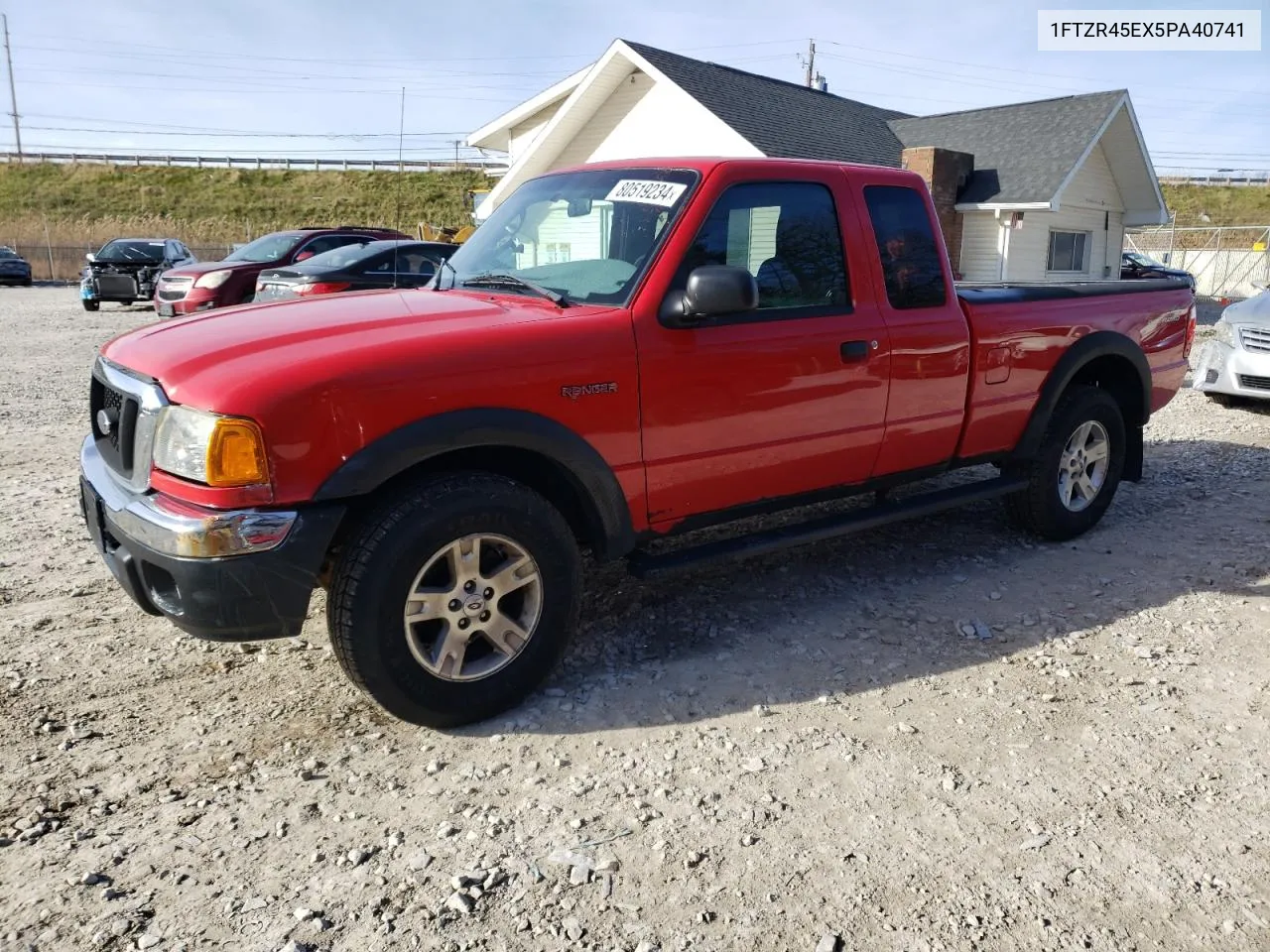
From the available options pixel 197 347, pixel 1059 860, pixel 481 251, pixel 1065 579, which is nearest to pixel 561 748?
pixel 1059 860

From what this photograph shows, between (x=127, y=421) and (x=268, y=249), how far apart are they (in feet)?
39.8

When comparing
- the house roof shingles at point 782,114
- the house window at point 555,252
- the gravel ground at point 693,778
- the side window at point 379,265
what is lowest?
the gravel ground at point 693,778

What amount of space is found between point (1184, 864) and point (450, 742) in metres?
2.29

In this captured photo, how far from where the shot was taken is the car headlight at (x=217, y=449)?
2836 mm

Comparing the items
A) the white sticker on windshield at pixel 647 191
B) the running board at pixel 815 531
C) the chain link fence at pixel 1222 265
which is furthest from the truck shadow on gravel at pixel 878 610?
the chain link fence at pixel 1222 265

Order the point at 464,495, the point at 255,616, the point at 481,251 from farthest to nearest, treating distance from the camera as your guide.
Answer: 1. the point at 481,251
2. the point at 464,495
3. the point at 255,616

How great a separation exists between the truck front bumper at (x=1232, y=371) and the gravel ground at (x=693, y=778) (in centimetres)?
552

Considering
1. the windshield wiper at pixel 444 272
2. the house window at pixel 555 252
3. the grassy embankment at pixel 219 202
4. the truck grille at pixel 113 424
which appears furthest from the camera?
the grassy embankment at pixel 219 202

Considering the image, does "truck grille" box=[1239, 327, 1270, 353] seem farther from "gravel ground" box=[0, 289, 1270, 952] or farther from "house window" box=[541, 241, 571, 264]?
"house window" box=[541, 241, 571, 264]

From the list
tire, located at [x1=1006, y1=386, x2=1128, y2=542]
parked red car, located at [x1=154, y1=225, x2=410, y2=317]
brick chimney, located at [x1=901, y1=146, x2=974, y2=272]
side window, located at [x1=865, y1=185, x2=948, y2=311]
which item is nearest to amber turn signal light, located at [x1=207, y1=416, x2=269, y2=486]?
side window, located at [x1=865, y1=185, x2=948, y2=311]

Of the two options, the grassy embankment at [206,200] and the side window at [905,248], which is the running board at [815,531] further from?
the grassy embankment at [206,200]

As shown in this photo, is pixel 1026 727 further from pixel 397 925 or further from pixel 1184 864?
pixel 397 925

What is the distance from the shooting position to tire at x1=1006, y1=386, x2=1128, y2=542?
17.2 feet

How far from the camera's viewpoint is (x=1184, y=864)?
2.69 meters
